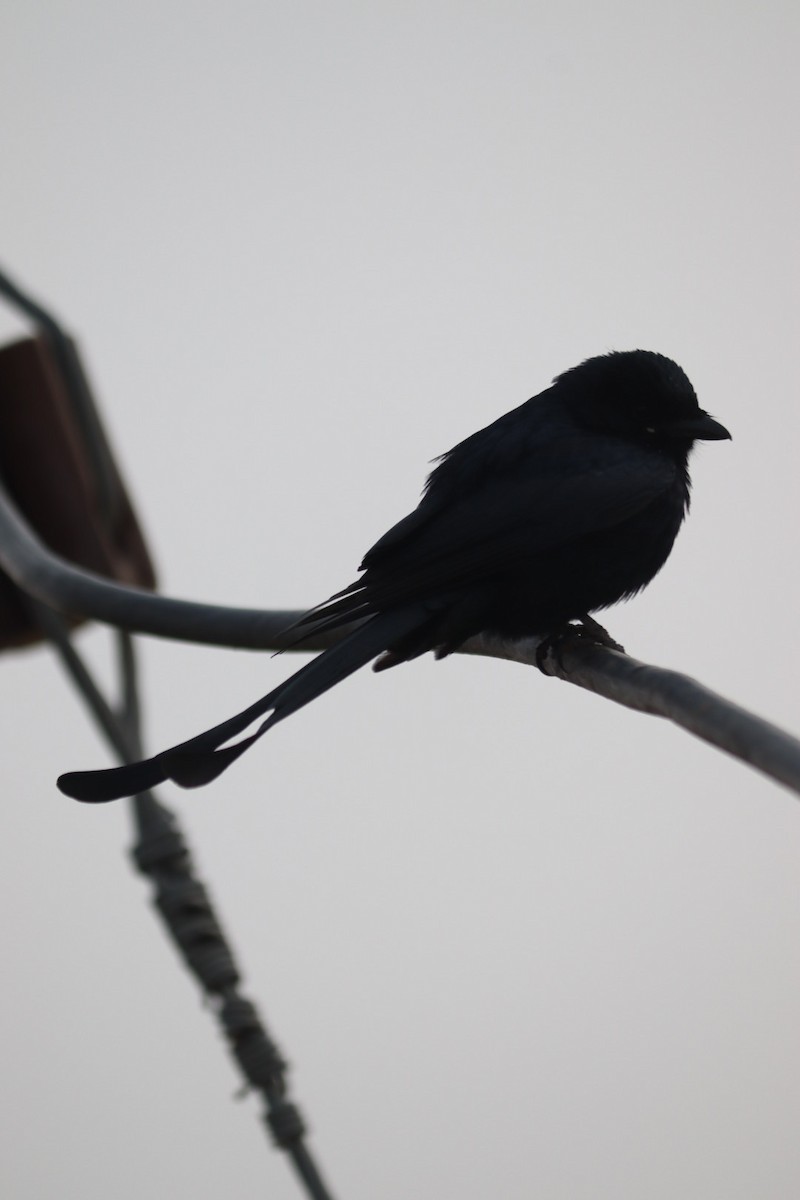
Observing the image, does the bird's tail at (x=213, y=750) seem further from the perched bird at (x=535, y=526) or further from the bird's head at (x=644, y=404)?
the bird's head at (x=644, y=404)

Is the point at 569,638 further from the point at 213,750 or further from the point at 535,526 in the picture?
the point at 213,750

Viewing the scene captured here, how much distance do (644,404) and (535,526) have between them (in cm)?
56

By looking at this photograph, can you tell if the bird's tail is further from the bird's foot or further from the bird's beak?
the bird's beak

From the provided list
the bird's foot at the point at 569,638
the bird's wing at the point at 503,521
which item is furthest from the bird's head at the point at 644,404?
the bird's foot at the point at 569,638

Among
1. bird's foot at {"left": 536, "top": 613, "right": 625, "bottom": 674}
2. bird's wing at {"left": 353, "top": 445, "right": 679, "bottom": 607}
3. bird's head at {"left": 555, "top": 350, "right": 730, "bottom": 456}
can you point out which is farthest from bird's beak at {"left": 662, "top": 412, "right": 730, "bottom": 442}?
bird's foot at {"left": 536, "top": 613, "right": 625, "bottom": 674}

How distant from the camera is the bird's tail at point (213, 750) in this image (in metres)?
2.30

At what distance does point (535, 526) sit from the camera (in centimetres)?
299

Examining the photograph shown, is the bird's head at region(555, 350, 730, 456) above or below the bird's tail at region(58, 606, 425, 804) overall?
above

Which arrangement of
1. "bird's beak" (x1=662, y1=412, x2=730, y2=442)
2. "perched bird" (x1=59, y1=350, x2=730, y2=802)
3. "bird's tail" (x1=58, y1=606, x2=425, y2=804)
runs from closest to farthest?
"bird's tail" (x1=58, y1=606, x2=425, y2=804)
"perched bird" (x1=59, y1=350, x2=730, y2=802)
"bird's beak" (x1=662, y1=412, x2=730, y2=442)

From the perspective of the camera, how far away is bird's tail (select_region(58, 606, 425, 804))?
7.55 ft

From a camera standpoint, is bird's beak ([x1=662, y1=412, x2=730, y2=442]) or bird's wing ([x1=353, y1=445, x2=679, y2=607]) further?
bird's beak ([x1=662, y1=412, x2=730, y2=442])

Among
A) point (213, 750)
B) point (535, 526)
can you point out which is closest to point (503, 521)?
point (535, 526)

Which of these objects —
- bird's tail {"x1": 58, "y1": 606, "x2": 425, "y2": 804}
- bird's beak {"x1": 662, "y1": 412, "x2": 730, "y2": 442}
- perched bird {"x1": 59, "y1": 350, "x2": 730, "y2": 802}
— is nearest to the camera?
bird's tail {"x1": 58, "y1": 606, "x2": 425, "y2": 804}

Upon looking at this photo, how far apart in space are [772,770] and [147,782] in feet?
4.09
